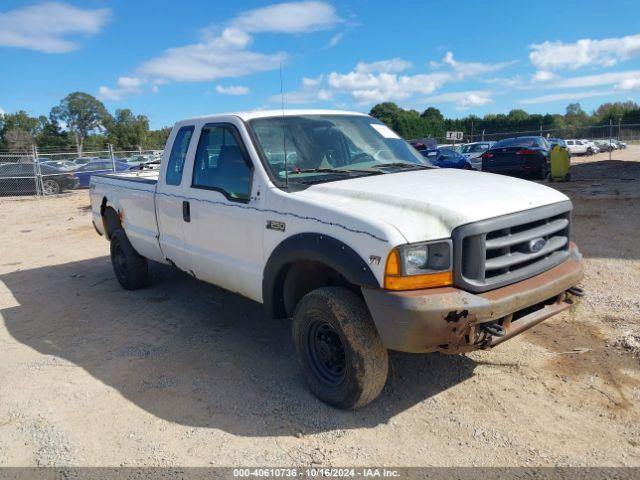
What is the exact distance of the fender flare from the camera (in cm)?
303

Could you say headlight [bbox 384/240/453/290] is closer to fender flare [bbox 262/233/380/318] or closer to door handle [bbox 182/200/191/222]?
fender flare [bbox 262/233/380/318]

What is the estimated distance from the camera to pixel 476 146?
2848cm

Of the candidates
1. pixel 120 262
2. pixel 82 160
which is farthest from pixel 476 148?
pixel 120 262

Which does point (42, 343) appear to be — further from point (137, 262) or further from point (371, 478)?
point (371, 478)

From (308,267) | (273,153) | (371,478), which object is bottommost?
(371,478)

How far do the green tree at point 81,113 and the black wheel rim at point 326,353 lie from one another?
120853mm

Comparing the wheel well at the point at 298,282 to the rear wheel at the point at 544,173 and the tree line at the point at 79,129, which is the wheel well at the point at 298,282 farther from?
the tree line at the point at 79,129

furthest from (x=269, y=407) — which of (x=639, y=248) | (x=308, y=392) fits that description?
(x=639, y=248)

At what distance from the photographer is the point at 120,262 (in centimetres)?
654

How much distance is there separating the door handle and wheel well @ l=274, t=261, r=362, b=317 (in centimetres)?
139

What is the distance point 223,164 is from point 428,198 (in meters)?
1.93

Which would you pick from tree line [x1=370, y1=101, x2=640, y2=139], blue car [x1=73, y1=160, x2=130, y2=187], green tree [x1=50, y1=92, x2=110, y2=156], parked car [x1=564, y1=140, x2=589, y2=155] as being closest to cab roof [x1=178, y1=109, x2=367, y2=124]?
blue car [x1=73, y1=160, x2=130, y2=187]

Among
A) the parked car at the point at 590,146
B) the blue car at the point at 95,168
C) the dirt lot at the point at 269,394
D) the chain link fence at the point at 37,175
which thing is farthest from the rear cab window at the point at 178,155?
the parked car at the point at 590,146

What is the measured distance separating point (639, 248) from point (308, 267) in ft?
17.7
